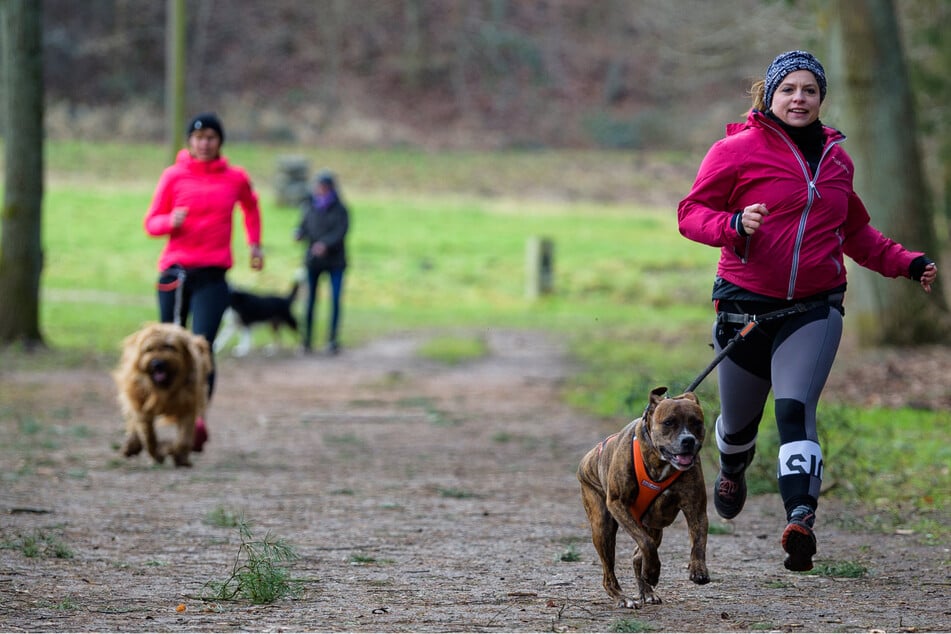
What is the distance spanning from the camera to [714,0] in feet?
119

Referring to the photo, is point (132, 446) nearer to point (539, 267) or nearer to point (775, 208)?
point (775, 208)

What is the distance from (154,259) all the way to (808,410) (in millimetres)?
28396


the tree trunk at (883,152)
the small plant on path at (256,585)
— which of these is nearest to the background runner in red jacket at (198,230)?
the small plant on path at (256,585)

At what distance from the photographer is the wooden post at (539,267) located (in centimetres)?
2914

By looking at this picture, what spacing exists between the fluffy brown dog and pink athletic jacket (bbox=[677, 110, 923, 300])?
461 cm

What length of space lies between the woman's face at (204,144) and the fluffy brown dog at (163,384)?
1.32 metres

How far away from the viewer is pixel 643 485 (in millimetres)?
5465

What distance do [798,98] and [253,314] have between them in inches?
565

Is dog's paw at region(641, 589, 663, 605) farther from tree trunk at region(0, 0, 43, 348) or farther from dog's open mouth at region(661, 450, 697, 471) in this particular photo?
tree trunk at region(0, 0, 43, 348)

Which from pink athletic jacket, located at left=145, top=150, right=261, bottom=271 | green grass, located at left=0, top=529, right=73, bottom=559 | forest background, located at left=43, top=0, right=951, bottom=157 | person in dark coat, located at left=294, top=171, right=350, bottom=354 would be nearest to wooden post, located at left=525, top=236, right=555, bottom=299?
person in dark coat, located at left=294, top=171, right=350, bottom=354

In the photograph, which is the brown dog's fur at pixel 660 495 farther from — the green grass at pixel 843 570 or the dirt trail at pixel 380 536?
the green grass at pixel 843 570

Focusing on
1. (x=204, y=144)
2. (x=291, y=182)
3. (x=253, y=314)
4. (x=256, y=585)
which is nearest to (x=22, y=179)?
(x=253, y=314)

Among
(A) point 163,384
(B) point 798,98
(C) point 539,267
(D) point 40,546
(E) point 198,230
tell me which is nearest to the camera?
(B) point 798,98

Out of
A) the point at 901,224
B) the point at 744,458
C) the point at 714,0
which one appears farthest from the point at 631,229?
the point at 744,458
